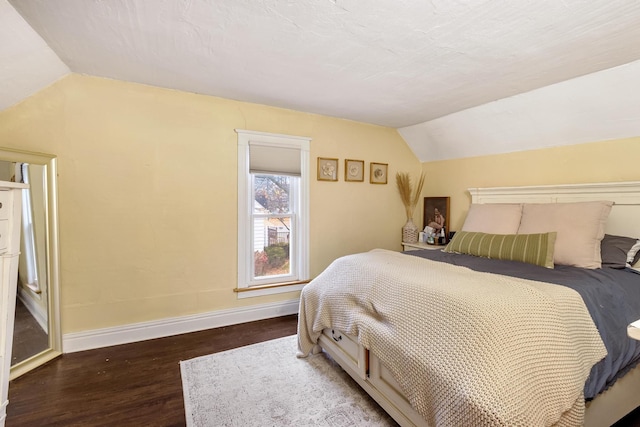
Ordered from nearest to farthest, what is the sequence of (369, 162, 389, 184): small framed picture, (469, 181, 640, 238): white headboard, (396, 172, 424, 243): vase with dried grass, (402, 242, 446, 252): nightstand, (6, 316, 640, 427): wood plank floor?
1. (6, 316, 640, 427): wood plank floor
2. (469, 181, 640, 238): white headboard
3. (402, 242, 446, 252): nightstand
4. (369, 162, 389, 184): small framed picture
5. (396, 172, 424, 243): vase with dried grass

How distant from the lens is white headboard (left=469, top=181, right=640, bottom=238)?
223 centimetres

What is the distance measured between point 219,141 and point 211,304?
1586mm

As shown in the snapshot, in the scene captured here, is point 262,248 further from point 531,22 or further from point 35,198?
point 531,22

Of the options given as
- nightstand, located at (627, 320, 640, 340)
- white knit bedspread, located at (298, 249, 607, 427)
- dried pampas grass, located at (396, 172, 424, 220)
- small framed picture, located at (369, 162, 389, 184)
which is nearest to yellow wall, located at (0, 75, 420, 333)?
small framed picture, located at (369, 162, 389, 184)

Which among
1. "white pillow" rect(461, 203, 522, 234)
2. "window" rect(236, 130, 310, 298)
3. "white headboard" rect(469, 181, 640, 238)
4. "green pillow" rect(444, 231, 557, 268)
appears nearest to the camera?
"green pillow" rect(444, 231, 557, 268)

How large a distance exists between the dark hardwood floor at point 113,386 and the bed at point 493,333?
926mm

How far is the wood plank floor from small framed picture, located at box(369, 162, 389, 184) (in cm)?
223

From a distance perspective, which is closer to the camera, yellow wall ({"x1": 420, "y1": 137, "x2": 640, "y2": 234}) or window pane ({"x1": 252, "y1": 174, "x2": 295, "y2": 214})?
yellow wall ({"x1": 420, "y1": 137, "x2": 640, "y2": 234})

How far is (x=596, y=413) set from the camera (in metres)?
1.41

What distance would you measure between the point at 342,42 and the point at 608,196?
246cm

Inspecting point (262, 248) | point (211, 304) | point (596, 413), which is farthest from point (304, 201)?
point (596, 413)

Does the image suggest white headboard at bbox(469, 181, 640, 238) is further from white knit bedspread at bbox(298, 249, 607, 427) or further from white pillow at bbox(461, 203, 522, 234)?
white knit bedspread at bbox(298, 249, 607, 427)

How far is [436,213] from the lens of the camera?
381 centimetres

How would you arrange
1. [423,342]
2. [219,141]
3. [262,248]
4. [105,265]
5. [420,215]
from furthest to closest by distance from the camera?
[420,215]
[262,248]
[219,141]
[105,265]
[423,342]
